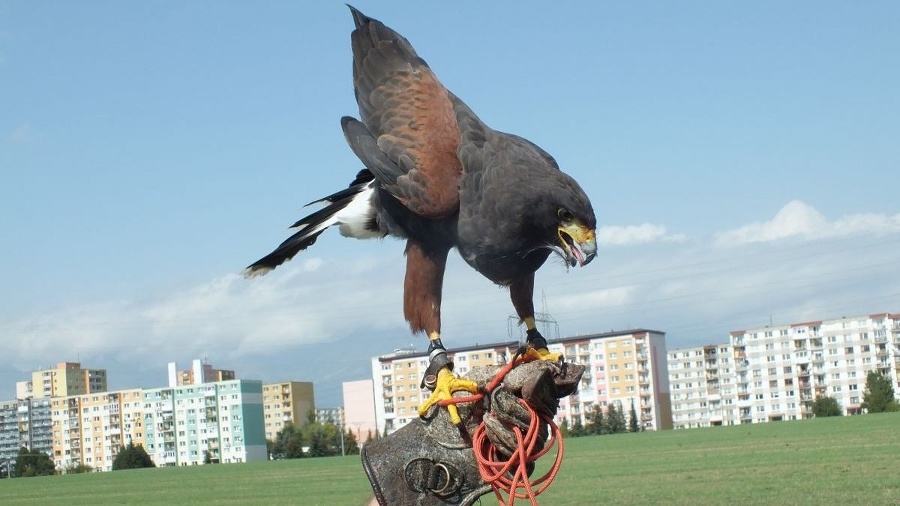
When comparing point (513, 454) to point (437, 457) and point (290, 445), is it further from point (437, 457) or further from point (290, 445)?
point (290, 445)

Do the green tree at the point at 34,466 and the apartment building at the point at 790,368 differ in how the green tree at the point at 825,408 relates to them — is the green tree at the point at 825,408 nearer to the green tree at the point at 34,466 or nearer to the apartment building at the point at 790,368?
the apartment building at the point at 790,368

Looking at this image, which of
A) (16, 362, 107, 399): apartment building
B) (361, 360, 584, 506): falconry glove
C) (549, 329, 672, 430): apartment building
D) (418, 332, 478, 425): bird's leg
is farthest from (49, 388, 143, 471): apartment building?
(418, 332, 478, 425): bird's leg

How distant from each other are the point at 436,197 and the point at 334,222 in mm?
1211

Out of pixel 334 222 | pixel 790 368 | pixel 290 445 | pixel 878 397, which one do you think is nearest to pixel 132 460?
pixel 290 445

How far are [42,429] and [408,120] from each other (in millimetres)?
166916

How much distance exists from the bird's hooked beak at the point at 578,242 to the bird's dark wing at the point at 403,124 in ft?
2.51

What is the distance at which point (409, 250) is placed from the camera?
17.3 feet

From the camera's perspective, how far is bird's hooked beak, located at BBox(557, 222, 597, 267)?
4480 mm

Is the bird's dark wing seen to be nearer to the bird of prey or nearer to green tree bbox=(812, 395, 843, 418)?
the bird of prey

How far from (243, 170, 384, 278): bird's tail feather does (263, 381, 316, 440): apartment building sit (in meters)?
166

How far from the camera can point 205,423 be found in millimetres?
133250

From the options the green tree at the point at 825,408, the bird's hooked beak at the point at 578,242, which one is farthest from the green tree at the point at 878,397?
the bird's hooked beak at the point at 578,242

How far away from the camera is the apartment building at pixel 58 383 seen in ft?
598

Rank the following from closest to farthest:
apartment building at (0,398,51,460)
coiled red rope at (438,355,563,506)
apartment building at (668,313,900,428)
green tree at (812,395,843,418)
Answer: coiled red rope at (438,355,563,506)
green tree at (812,395,843,418)
apartment building at (668,313,900,428)
apartment building at (0,398,51,460)
